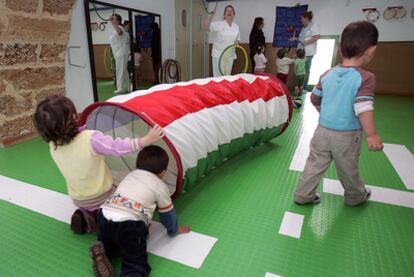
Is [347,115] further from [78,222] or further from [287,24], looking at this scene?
[287,24]

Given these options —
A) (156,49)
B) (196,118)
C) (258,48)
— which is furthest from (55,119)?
(258,48)

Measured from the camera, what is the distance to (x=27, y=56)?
8.57 feet

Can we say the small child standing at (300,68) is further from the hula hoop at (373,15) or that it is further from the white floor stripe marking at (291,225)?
the white floor stripe marking at (291,225)

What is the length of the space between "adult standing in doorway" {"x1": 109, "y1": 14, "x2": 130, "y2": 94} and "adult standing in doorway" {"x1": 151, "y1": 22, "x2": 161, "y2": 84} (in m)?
0.73

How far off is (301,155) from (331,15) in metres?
4.59

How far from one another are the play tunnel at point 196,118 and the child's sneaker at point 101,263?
498 mm

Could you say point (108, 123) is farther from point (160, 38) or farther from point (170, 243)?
point (160, 38)

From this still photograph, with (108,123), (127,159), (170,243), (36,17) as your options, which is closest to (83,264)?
(170,243)

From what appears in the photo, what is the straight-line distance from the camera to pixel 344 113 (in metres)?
1.46

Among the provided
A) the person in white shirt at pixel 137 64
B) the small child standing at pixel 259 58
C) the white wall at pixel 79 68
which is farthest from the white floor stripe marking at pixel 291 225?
the small child standing at pixel 259 58

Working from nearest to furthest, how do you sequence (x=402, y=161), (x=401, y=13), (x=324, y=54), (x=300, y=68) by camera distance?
(x=402, y=161) < (x=300, y=68) < (x=401, y=13) < (x=324, y=54)

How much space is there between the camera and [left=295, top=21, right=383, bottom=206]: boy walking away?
1.35m

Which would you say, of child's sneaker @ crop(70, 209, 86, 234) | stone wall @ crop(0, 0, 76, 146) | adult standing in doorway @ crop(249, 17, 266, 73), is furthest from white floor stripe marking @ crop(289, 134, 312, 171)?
adult standing in doorway @ crop(249, 17, 266, 73)

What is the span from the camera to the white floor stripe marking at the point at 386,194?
178 centimetres
